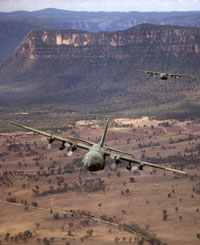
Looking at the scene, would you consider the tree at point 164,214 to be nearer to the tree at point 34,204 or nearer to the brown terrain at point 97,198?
the brown terrain at point 97,198

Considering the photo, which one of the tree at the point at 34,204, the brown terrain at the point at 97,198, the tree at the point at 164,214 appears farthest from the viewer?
the tree at the point at 34,204

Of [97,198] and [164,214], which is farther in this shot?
[97,198]

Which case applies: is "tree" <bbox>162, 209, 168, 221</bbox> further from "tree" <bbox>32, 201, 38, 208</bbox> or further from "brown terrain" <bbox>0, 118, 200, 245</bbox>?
"tree" <bbox>32, 201, 38, 208</bbox>

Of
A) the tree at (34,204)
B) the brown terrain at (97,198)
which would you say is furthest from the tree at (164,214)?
the tree at (34,204)

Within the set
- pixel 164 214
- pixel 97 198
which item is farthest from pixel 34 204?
pixel 164 214

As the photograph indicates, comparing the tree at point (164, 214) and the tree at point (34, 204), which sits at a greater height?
the tree at point (164, 214)

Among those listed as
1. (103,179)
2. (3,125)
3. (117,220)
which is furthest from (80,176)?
(3,125)

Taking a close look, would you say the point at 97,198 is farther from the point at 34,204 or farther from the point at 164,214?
the point at 164,214

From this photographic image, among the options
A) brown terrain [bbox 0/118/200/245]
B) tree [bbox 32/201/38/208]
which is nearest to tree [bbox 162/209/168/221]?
brown terrain [bbox 0/118/200/245]
